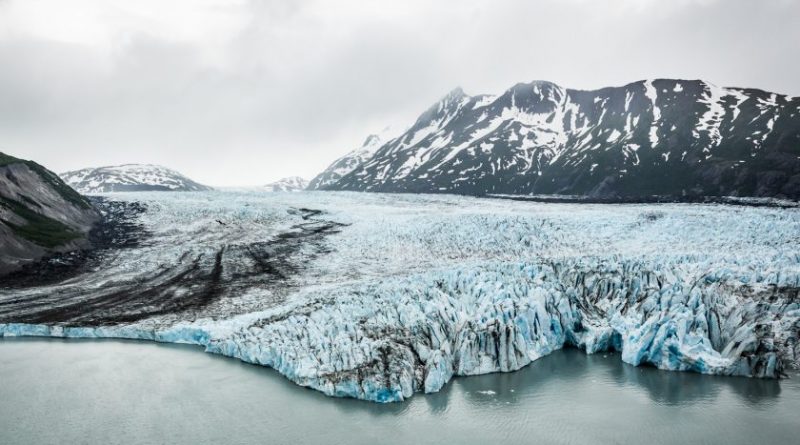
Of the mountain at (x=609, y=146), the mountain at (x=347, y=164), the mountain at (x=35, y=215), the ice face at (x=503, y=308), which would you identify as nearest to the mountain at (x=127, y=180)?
the mountain at (x=347, y=164)

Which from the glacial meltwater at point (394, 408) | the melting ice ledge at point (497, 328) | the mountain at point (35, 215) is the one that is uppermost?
the mountain at point (35, 215)

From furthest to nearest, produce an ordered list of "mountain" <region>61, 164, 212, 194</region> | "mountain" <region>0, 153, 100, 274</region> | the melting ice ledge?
"mountain" <region>61, 164, 212, 194</region>, "mountain" <region>0, 153, 100, 274</region>, the melting ice ledge

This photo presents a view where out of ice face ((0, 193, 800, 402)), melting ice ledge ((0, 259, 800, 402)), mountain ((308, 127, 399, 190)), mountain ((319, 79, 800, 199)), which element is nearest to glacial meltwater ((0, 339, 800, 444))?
melting ice ledge ((0, 259, 800, 402))

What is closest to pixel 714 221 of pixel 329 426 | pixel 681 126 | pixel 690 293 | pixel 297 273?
pixel 690 293

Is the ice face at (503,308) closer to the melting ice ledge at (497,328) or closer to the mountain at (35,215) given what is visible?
the melting ice ledge at (497,328)

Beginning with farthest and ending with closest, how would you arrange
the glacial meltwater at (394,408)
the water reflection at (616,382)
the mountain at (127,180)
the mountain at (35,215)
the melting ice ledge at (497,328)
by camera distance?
the mountain at (127,180), the mountain at (35,215), the melting ice ledge at (497,328), the water reflection at (616,382), the glacial meltwater at (394,408)

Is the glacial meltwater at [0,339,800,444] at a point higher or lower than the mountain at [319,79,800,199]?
lower

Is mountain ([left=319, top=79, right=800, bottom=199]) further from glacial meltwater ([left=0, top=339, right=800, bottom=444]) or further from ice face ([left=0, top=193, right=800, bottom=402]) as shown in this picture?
glacial meltwater ([left=0, top=339, right=800, bottom=444])

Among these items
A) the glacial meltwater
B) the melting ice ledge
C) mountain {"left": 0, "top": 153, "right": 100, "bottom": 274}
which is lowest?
the glacial meltwater
